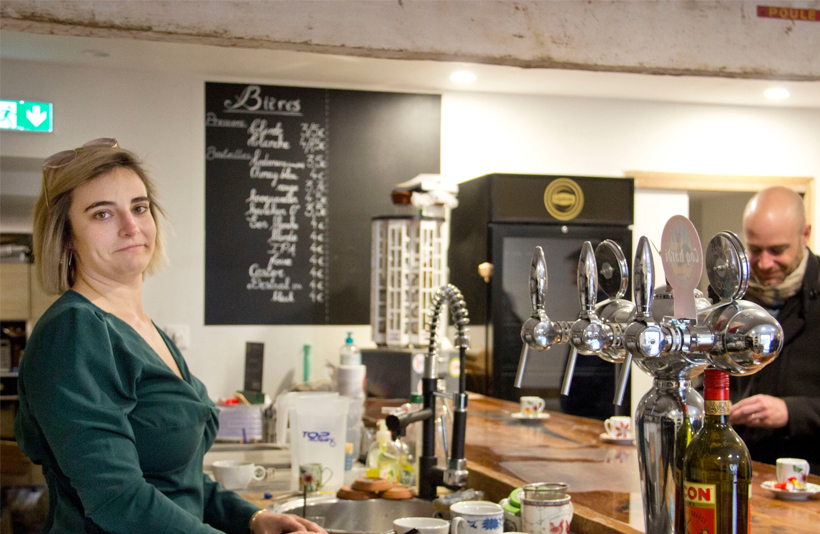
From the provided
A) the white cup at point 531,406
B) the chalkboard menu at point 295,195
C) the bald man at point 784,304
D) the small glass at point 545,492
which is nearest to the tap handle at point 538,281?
the small glass at point 545,492

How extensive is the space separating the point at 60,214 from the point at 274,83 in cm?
324

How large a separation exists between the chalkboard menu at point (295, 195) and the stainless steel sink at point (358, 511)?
8.63 ft

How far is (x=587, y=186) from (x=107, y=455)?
11.2 ft

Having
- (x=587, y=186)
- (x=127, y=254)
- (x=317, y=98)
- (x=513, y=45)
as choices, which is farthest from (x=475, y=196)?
(x=127, y=254)

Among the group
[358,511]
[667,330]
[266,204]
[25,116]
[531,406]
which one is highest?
Result: [25,116]

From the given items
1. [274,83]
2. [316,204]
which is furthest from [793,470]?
[274,83]

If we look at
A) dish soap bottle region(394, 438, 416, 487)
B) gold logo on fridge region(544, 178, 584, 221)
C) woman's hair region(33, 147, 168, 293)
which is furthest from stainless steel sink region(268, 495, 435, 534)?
gold logo on fridge region(544, 178, 584, 221)

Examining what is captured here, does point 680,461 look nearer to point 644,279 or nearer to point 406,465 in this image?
point 644,279

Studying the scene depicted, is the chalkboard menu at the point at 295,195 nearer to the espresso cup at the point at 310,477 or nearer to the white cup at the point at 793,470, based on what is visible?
the espresso cup at the point at 310,477

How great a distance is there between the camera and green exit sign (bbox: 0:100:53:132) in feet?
14.0

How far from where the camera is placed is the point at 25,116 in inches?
169

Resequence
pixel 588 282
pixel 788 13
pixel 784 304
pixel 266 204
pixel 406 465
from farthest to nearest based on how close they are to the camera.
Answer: pixel 266 204 → pixel 784 304 → pixel 788 13 → pixel 406 465 → pixel 588 282

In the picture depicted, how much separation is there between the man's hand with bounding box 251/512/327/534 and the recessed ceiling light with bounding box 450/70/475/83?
3254mm

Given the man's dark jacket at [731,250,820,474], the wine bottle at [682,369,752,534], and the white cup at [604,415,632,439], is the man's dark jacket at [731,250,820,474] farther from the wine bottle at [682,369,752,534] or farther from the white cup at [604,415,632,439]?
the wine bottle at [682,369,752,534]
